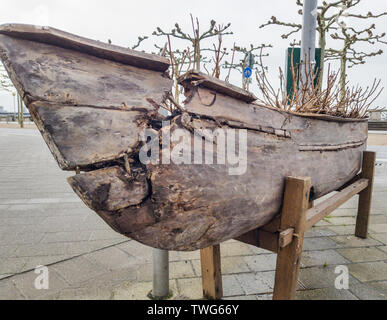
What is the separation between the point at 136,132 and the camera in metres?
1.00

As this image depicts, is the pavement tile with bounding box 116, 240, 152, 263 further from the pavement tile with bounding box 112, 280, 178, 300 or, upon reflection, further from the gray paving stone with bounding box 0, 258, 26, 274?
the gray paving stone with bounding box 0, 258, 26, 274

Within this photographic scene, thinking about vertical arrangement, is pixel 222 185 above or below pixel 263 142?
below

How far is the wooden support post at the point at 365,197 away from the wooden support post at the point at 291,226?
6.16ft

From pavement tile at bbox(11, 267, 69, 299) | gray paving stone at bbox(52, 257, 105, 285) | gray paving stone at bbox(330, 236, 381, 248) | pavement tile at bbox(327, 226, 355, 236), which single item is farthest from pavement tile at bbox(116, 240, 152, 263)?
pavement tile at bbox(327, 226, 355, 236)

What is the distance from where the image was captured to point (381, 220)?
3572mm

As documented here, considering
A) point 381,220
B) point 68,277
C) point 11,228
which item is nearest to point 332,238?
point 381,220

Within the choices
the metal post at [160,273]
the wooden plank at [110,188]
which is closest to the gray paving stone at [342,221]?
the metal post at [160,273]

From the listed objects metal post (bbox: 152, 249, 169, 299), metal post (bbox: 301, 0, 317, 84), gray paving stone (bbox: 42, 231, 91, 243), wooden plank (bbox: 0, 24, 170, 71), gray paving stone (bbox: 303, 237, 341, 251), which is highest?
metal post (bbox: 301, 0, 317, 84)

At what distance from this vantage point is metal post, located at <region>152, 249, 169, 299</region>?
1.90 metres

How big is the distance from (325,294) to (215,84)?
68.4 inches

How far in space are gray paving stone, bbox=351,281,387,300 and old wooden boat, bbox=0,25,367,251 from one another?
1184mm
